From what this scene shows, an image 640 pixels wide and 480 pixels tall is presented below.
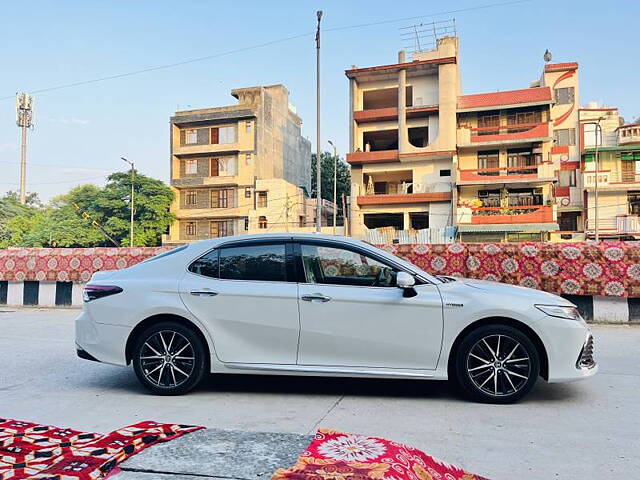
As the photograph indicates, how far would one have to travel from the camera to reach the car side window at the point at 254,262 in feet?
15.5

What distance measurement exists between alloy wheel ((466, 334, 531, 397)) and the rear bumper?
123 inches

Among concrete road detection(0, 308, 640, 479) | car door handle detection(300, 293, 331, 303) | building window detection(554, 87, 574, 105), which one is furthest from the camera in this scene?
building window detection(554, 87, 574, 105)

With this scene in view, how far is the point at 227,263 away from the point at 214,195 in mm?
40647

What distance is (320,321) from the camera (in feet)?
14.8

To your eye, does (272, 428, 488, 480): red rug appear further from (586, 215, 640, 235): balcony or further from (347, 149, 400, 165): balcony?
(586, 215, 640, 235): balcony

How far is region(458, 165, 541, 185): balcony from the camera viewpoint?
109ft

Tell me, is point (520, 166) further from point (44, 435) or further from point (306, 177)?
point (44, 435)

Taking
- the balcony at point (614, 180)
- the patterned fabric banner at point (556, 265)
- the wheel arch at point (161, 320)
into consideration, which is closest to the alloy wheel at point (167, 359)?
the wheel arch at point (161, 320)

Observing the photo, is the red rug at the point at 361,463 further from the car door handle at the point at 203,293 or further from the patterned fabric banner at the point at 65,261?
the patterned fabric banner at the point at 65,261

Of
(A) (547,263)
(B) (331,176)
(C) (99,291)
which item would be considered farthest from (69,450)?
(B) (331,176)

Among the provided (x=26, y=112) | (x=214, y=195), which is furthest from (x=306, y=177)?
(x=26, y=112)

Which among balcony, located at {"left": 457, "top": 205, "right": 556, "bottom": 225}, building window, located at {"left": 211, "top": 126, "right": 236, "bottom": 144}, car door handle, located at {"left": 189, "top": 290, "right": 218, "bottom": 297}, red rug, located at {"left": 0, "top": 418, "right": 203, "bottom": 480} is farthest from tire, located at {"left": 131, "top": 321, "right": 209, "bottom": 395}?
building window, located at {"left": 211, "top": 126, "right": 236, "bottom": 144}

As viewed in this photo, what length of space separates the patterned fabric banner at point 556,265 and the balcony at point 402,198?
2537cm

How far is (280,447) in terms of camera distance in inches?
101
